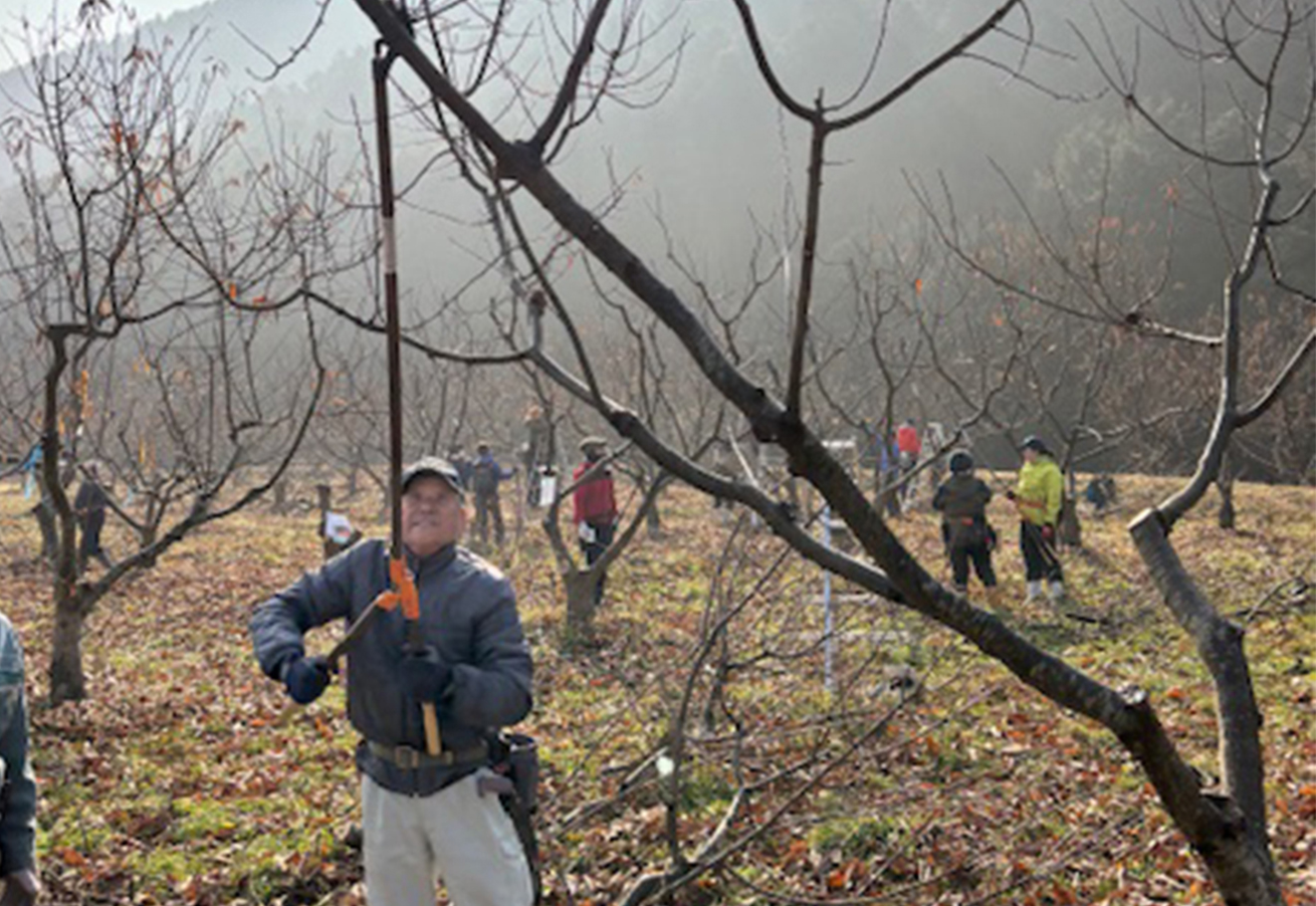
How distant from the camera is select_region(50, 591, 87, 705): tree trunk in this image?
7633 mm

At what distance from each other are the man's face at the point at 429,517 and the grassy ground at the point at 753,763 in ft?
2.52

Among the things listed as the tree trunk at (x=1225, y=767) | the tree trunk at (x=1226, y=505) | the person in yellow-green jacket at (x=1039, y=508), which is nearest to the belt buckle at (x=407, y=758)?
the tree trunk at (x=1225, y=767)

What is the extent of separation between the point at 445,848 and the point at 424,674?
59cm

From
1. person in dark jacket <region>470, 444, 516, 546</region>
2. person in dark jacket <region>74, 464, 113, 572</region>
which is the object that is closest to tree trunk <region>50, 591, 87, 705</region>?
person in dark jacket <region>74, 464, 113, 572</region>

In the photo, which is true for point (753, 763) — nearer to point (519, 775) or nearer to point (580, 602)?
point (519, 775)

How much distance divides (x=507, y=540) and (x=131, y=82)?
13.5 metres

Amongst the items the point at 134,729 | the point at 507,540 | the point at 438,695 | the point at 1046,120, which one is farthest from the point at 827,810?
the point at 1046,120

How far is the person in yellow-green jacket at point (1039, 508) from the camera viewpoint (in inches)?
444

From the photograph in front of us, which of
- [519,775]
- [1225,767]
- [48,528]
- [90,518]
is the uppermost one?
[90,518]

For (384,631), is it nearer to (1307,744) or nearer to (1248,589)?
(1307,744)

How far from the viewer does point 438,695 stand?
3.14 meters

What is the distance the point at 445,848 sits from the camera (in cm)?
332

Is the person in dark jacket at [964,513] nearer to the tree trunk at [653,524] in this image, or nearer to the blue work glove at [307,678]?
the tree trunk at [653,524]

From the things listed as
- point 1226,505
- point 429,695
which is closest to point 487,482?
point 1226,505
